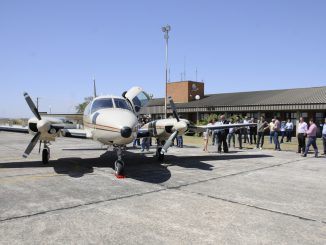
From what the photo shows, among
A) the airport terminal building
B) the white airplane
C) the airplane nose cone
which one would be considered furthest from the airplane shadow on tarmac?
the airport terminal building

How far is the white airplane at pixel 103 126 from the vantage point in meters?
9.79

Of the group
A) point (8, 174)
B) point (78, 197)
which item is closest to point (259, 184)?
point (78, 197)

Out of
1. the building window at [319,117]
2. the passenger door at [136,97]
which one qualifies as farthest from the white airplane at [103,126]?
the building window at [319,117]

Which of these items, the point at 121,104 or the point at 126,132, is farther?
the point at 121,104

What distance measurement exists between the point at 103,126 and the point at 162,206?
4312mm

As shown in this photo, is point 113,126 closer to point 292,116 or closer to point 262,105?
point 262,105

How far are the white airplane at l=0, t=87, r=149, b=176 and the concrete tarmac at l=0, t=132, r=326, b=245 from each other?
1.21 metres

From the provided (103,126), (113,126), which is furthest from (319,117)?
(113,126)

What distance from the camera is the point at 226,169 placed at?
1239cm

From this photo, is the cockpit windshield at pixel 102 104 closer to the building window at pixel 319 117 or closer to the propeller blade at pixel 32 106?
the propeller blade at pixel 32 106

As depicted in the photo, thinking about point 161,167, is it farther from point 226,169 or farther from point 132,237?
point 132,237

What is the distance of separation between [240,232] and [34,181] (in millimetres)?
6934

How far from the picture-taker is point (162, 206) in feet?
22.9

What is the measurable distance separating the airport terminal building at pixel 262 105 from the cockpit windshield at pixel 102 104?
26.0 m
